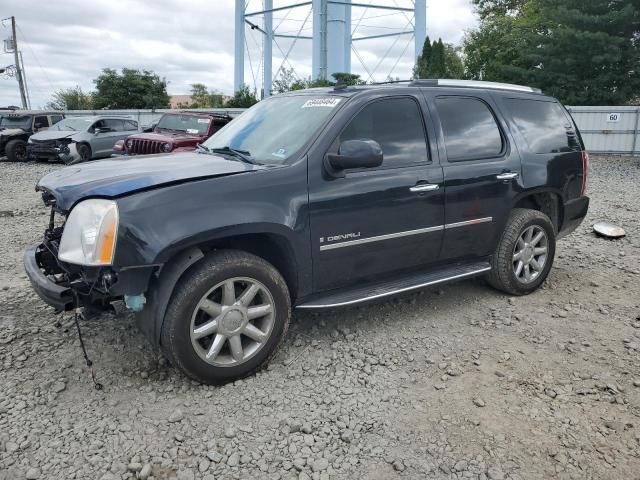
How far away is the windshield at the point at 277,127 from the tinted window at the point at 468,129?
0.97 m

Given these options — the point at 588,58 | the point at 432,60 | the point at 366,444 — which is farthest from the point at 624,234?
the point at 432,60

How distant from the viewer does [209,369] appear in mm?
Answer: 3260

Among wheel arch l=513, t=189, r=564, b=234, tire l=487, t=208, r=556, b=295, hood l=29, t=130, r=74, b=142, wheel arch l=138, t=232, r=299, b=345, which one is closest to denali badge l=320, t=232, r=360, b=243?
wheel arch l=138, t=232, r=299, b=345

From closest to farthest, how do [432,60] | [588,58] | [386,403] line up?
[386,403] → [588,58] → [432,60]

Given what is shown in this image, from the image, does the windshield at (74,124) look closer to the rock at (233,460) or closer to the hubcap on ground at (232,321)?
the hubcap on ground at (232,321)

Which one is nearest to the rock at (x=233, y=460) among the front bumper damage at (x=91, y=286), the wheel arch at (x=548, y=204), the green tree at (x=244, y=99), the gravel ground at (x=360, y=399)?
the gravel ground at (x=360, y=399)

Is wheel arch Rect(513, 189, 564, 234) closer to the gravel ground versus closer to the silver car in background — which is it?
the gravel ground

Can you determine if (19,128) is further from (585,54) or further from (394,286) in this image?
(585,54)

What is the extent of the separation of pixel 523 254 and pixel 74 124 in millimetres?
16865

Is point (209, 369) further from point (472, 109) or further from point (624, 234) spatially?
point (624, 234)

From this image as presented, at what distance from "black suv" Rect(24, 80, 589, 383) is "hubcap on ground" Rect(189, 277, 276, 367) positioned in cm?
Answer: 1

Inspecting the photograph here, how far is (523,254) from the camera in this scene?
4.88 meters

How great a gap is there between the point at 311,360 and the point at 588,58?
2374cm

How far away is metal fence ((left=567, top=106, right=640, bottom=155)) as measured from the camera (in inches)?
725
